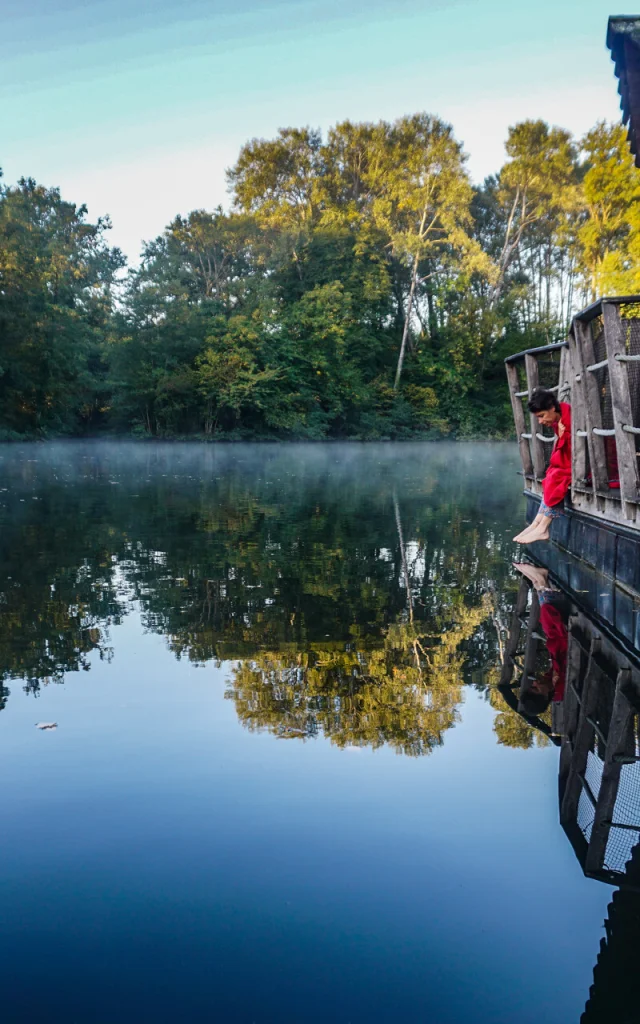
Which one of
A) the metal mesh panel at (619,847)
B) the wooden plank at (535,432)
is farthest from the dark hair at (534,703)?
the wooden plank at (535,432)

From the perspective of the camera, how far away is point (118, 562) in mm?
11594

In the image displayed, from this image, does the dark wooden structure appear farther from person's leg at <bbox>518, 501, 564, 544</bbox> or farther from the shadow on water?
the shadow on water

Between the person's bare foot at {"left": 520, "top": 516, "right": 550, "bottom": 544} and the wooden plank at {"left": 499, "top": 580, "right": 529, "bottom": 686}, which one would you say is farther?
the person's bare foot at {"left": 520, "top": 516, "right": 550, "bottom": 544}

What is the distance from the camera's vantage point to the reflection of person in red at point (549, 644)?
584cm

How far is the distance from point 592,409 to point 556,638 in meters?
3.17

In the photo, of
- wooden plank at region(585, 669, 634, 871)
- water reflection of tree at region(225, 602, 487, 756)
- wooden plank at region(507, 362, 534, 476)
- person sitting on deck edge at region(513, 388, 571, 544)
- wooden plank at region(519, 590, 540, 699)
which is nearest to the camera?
wooden plank at region(585, 669, 634, 871)

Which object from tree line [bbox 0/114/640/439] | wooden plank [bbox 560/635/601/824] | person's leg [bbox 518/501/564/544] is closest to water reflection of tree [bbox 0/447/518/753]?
person's leg [bbox 518/501/564/544]

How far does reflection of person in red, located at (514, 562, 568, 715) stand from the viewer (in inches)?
230

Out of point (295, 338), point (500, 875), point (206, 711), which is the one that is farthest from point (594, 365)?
point (295, 338)

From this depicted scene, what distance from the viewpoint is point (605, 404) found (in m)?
10.2

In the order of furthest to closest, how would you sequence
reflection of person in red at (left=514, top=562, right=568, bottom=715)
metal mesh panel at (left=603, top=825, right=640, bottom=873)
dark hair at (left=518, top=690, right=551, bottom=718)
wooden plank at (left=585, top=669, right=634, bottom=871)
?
1. reflection of person in red at (left=514, top=562, right=568, bottom=715)
2. dark hair at (left=518, top=690, right=551, bottom=718)
3. wooden plank at (left=585, top=669, right=634, bottom=871)
4. metal mesh panel at (left=603, top=825, right=640, bottom=873)

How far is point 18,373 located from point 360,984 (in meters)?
43.9

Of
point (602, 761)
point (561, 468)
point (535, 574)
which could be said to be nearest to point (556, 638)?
point (602, 761)

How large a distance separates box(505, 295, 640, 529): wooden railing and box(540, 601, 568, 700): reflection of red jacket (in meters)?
1.04
